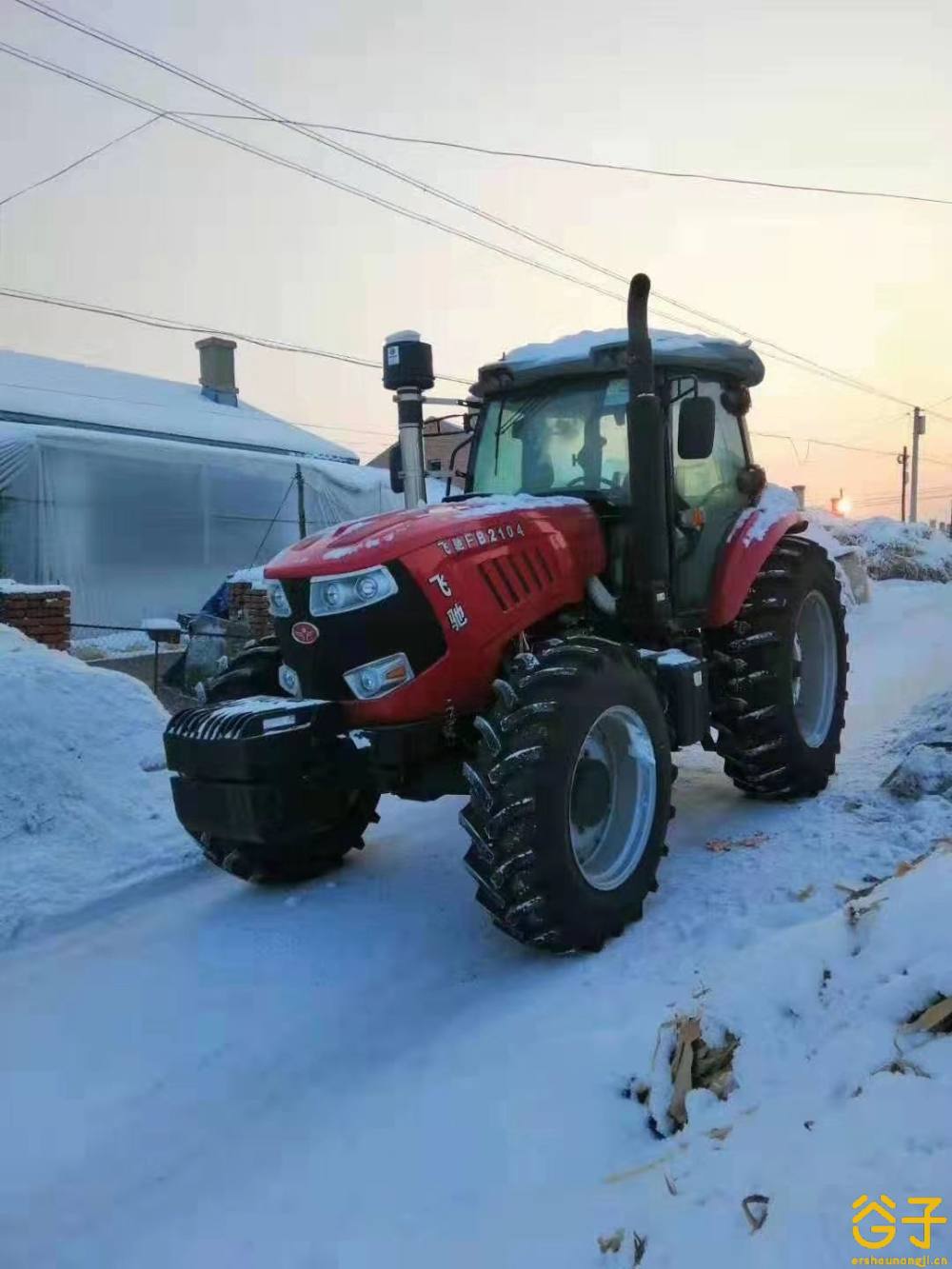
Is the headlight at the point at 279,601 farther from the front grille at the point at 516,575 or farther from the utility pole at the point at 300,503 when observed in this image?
the utility pole at the point at 300,503

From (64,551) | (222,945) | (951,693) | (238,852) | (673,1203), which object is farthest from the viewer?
(64,551)

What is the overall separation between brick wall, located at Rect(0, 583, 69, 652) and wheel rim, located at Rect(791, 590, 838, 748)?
17.7 ft

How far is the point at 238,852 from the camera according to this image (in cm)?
436

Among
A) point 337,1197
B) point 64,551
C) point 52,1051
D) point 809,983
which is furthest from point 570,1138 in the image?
point 64,551

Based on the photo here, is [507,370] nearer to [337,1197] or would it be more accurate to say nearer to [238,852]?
[238,852]

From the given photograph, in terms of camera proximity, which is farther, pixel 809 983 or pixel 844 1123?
pixel 809 983

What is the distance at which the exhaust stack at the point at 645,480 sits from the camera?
404cm

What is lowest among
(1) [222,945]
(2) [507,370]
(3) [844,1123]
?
(1) [222,945]

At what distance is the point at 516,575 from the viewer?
3988mm

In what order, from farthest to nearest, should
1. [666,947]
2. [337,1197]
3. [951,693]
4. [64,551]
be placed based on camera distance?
[64,551]
[951,693]
[666,947]
[337,1197]

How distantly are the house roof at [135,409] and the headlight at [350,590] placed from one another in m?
11.9

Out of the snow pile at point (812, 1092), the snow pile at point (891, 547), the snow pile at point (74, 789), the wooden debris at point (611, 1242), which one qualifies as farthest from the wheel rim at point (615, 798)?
the snow pile at point (891, 547)

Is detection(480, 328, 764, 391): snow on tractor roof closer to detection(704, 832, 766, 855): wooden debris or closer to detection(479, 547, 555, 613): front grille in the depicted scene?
detection(479, 547, 555, 613): front grille

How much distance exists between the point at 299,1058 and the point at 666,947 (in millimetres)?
1356
